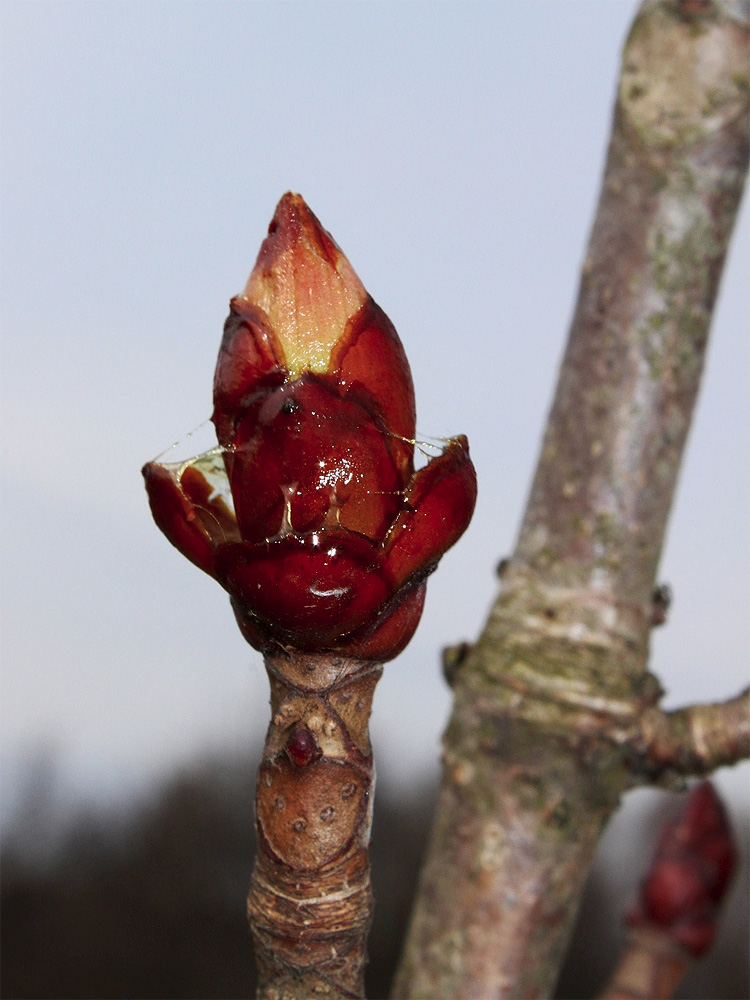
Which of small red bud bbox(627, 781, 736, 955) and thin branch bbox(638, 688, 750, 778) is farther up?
A: thin branch bbox(638, 688, 750, 778)

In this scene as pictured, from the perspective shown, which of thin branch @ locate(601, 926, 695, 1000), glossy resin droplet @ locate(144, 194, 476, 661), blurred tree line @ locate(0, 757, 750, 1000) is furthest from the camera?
blurred tree line @ locate(0, 757, 750, 1000)

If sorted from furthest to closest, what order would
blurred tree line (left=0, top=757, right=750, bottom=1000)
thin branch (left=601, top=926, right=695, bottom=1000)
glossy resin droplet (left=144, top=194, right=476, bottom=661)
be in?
1. blurred tree line (left=0, top=757, right=750, bottom=1000)
2. thin branch (left=601, top=926, right=695, bottom=1000)
3. glossy resin droplet (left=144, top=194, right=476, bottom=661)

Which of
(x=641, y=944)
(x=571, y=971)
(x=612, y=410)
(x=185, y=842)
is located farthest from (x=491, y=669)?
(x=185, y=842)

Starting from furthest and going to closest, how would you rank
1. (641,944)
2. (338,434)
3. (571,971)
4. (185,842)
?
(185,842)
(571,971)
(641,944)
(338,434)

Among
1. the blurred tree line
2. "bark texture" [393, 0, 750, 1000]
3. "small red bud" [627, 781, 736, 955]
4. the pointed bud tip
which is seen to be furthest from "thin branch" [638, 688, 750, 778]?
the blurred tree line

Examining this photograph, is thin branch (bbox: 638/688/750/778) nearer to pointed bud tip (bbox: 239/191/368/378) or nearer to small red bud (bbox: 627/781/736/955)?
small red bud (bbox: 627/781/736/955)

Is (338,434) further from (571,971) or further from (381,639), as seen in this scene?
(571,971)
